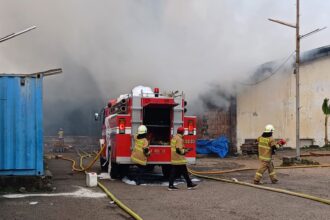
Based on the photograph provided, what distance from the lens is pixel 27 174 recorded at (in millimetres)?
9711

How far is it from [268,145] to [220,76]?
1188 cm

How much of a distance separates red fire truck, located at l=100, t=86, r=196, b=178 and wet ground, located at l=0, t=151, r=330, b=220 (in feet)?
2.36

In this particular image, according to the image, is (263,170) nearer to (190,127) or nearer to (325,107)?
(190,127)

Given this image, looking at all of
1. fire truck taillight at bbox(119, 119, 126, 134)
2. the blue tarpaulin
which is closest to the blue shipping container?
fire truck taillight at bbox(119, 119, 126, 134)

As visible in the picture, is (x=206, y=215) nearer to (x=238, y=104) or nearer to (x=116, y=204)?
(x=116, y=204)

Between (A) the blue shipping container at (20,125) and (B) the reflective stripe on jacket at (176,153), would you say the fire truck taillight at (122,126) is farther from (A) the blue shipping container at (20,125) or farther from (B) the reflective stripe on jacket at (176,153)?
(A) the blue shipping container at (20,125)

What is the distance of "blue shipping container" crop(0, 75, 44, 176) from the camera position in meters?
9.58

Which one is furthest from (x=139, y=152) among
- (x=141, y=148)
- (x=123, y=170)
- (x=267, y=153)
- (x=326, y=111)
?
(x=326, y=111)

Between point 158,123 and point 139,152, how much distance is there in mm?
1414

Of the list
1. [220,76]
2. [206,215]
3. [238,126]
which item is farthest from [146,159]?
[238,126]

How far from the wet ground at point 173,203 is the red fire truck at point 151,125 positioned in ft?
2.36

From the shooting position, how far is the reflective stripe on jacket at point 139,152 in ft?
35.9

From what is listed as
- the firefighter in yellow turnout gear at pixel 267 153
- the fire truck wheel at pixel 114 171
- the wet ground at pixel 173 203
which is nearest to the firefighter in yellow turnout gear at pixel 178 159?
the wet ground at pixel 173 203

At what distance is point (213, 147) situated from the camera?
80.4 ft
